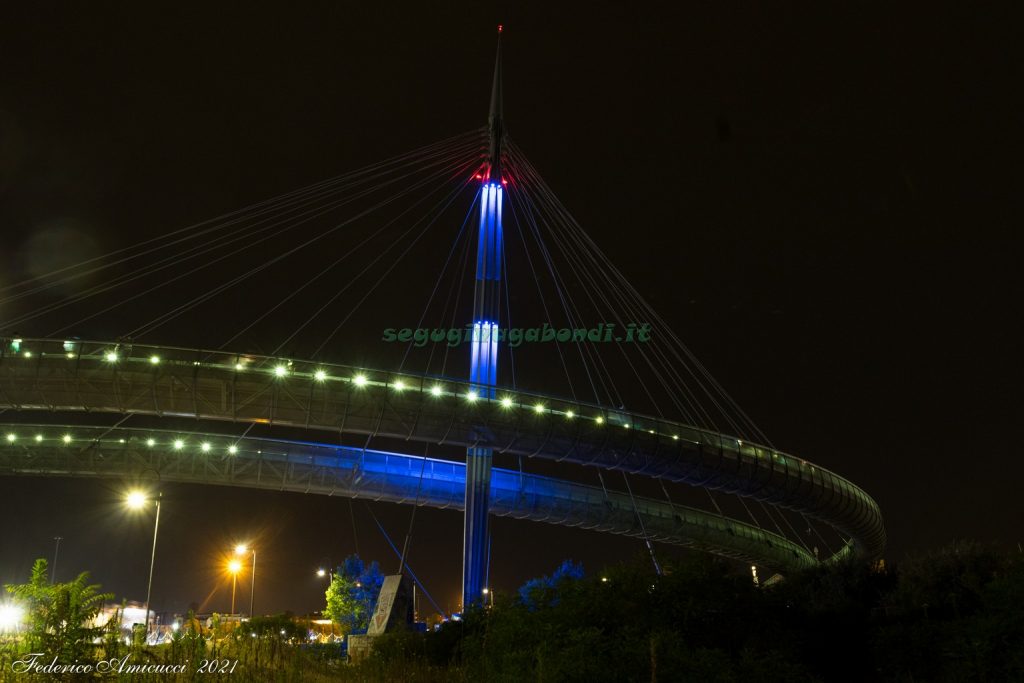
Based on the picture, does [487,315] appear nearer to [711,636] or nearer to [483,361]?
[483,361]

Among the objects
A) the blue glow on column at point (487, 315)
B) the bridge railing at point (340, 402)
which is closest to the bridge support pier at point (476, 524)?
the bridge railing at point (340, 402)

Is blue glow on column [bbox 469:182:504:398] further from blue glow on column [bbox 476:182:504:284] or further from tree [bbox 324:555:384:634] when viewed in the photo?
tree [bbox 324:555:384:634]

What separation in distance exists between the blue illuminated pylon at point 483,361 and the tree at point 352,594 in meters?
19.1

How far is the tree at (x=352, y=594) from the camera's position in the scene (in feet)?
207

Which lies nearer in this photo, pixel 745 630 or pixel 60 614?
pixel 60 614

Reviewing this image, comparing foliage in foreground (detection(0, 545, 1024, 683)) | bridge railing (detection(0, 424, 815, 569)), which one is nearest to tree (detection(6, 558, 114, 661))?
foliage in foreground (detection(0, 545, 1024, 683))

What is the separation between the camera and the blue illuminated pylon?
42500 mm

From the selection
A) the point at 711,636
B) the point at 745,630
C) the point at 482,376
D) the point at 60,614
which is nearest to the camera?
the point at 60,614

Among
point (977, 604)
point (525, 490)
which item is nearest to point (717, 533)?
point (525, 490)

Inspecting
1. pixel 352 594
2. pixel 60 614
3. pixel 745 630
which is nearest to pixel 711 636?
pixel 745 630

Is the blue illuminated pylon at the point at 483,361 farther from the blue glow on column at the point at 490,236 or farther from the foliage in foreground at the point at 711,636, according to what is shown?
the foliage in foreground at the point at 711,636

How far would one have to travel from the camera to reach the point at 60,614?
42.1 ft

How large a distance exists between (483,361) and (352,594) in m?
31.9

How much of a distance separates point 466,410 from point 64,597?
28.8 metres
